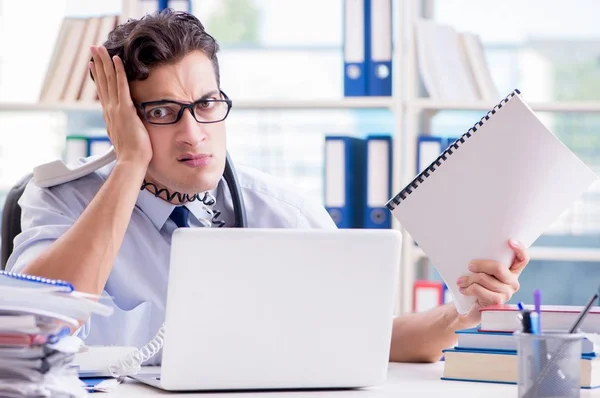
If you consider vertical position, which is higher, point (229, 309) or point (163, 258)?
point (163, 258)

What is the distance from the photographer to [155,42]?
1.84 meters

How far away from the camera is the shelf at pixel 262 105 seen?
2.84 metres

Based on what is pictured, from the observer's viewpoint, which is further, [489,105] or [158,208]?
[489,105]

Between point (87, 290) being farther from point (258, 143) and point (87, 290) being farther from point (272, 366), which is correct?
point (258, 143)

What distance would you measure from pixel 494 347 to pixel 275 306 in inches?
15.8

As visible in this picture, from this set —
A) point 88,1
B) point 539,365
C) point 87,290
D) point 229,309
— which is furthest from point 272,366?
point 88,1

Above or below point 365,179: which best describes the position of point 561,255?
below

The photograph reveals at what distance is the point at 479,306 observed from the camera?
1.58 meters

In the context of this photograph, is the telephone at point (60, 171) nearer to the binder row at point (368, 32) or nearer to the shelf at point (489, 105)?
the binder row at point (368, 32)

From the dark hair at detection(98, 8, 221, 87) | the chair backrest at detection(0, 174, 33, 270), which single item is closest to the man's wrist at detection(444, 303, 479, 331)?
the dark hair at detection(98, 8, 221, 87)

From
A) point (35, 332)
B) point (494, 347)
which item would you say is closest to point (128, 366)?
point (35, 332)

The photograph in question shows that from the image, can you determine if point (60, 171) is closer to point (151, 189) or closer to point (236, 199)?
point (151, 189)

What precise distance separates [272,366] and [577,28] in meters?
2.43

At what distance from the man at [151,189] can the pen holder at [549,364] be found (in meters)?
0.50
